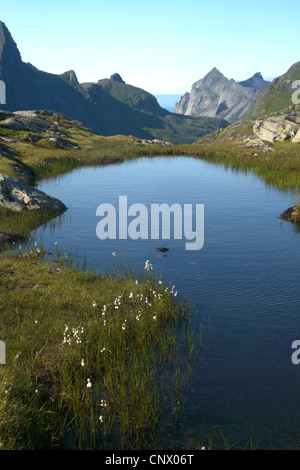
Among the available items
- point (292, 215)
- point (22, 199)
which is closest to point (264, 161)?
point (292, 215)

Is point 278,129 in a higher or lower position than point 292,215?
higher

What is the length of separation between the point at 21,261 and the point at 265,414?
11.2 metres

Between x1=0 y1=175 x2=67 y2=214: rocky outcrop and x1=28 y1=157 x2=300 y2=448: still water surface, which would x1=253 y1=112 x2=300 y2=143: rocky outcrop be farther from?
x1=0 y1=175 x2=67 y2=214: rocky outcrop

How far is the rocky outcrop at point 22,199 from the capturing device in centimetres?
2550

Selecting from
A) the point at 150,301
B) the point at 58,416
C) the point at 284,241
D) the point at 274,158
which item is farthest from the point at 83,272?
the point at 274,158

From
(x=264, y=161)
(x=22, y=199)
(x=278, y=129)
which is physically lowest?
(x=22, y=199)

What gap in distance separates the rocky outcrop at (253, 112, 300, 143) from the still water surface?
142ft

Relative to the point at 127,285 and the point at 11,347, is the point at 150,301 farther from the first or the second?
the point at 11,347

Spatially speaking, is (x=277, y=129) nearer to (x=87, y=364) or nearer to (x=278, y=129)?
(x=278, y=129)

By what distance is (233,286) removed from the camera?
51.0ft

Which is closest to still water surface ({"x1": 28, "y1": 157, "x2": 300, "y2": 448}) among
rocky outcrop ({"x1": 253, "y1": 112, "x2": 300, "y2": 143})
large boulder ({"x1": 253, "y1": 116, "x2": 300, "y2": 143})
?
rocky outcrop ({"x1": 253, "y1": 112, "x2": 300, "y2": 143})

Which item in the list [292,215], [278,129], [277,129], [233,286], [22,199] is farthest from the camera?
[277,129]

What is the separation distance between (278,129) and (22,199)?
227 feet

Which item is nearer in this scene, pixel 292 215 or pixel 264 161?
pixel 292 215
